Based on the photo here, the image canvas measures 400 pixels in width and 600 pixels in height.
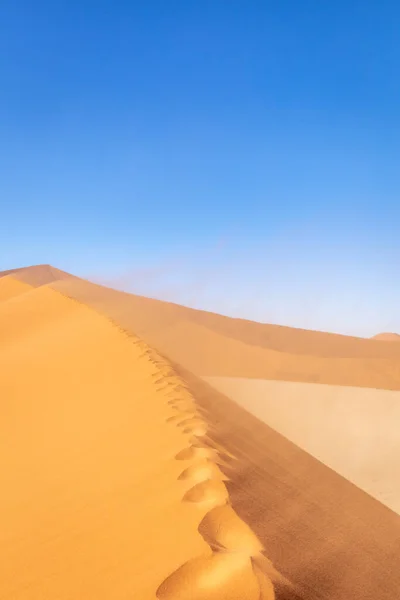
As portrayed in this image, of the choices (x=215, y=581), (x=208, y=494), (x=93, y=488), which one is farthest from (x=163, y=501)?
(x=215, y=581)

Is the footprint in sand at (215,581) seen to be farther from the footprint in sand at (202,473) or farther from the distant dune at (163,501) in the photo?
the footprint in sand at (202,473)

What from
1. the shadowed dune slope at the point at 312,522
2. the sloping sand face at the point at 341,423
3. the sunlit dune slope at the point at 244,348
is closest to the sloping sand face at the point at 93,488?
the shadowed dune slope at the point at 312,522

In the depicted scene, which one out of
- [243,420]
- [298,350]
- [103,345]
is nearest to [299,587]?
[243,420]

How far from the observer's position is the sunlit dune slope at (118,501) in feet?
6.89

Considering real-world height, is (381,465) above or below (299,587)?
below

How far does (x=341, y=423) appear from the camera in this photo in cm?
1083

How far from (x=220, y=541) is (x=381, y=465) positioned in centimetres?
693

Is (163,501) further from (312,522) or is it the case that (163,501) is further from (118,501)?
(312,522)

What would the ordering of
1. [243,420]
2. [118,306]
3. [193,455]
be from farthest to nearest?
[118,306]
[243,420]
[193,455]

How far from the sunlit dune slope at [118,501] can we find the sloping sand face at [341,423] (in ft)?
10.8

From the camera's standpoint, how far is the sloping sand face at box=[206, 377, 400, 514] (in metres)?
8.11

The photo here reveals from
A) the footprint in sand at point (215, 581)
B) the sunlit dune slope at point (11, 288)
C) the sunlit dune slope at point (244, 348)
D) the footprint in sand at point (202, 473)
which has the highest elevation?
the sunlit dune slope at point (11, 288)

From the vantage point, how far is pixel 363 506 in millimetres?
4621

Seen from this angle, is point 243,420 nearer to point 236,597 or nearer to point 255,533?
point 255,533
